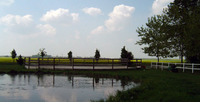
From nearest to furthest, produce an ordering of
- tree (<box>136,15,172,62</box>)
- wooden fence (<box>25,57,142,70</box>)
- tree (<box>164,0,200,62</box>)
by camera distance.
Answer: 1. tree (<box>164,0,200,62</box>)
2. wooden fence (<box>25,57,142,70</box>)
3. tree (<box>136,15,172,62</box>)

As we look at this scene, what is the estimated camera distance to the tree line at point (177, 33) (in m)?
28.4

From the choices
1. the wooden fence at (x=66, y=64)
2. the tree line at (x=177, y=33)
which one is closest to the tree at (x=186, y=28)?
the tree line at (x=177, y=33)

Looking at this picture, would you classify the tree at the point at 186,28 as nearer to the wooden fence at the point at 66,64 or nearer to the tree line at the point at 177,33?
the tree line at the point at 177,33

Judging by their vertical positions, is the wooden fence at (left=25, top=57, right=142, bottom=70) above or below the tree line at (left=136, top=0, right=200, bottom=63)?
below

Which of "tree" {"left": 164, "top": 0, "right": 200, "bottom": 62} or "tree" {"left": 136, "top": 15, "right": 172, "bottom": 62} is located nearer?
"tree" {"left": 164, "top": 0, "right": 200, "bottom": 62}

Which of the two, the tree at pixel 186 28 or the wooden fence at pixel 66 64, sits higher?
the tree at pixel 186 28

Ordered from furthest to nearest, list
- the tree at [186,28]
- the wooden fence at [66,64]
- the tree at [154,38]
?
the tree at [154,38]
the wooden fence at [66,64]
the tree at [186,28]

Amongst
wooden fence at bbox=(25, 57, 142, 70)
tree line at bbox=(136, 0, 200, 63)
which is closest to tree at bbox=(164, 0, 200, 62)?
tree line at bbox=(136, 0, 200, 63)

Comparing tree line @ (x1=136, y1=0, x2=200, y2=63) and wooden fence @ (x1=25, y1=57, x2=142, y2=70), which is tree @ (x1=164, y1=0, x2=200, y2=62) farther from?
wooden fence @ (x1=25, y1=57, x2=142, y2=70)

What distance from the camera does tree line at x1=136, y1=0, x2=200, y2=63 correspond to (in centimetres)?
2838

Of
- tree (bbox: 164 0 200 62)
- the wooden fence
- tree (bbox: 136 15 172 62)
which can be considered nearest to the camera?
tree (bbox: 164 0 200 62)

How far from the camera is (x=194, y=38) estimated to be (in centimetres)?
2797

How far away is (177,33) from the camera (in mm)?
35406

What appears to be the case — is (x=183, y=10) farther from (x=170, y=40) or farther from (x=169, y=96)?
(x=169, y=96)
